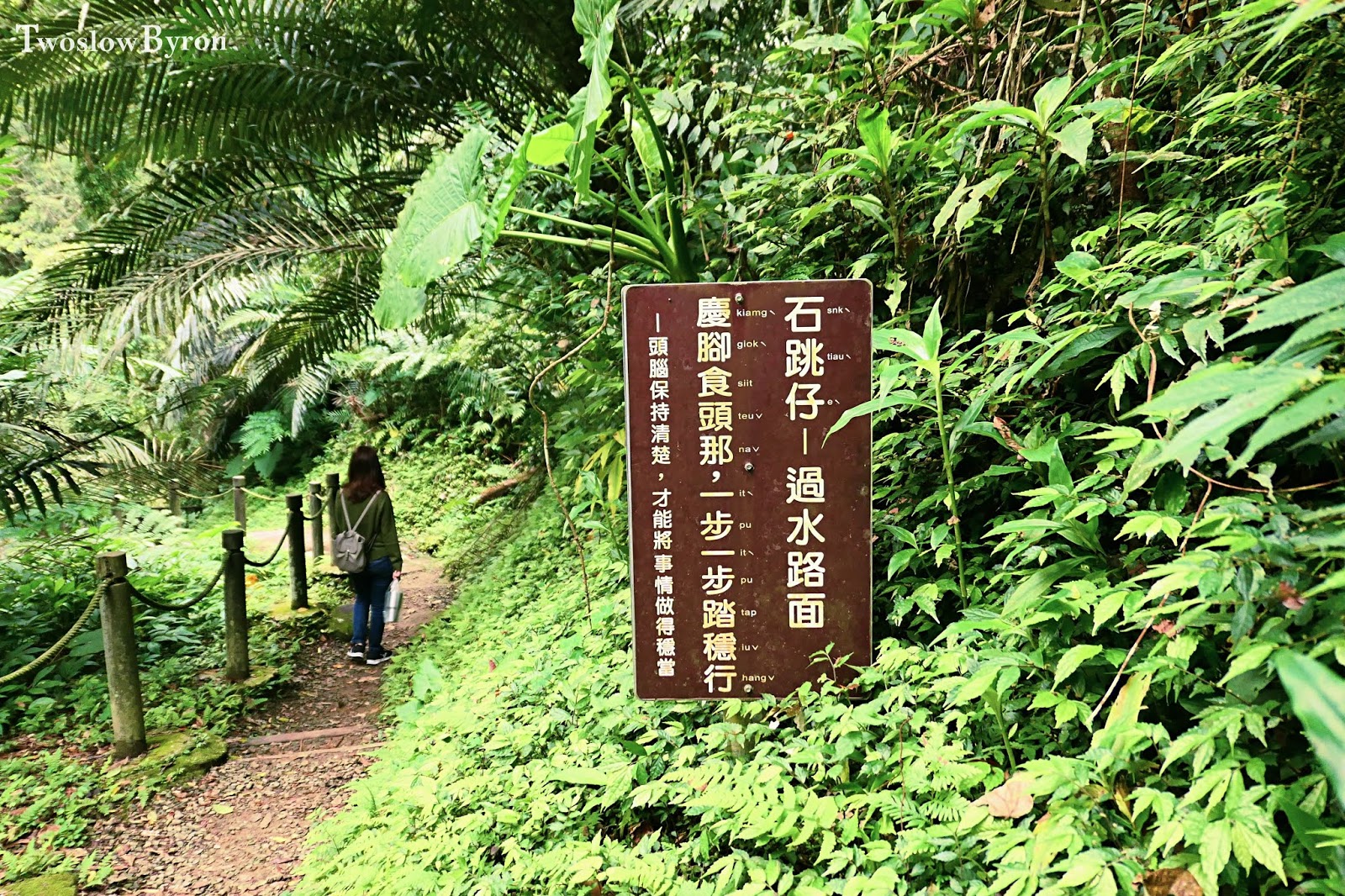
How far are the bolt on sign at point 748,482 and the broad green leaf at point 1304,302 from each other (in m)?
1.19

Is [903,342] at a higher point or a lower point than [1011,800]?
higher

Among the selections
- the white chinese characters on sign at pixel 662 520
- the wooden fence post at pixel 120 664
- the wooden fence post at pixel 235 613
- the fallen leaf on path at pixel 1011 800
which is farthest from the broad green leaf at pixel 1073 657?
the wooden fence post at pixel 235 613

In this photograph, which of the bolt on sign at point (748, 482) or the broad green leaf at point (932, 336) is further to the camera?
the bolt on sign at point (748, 482)

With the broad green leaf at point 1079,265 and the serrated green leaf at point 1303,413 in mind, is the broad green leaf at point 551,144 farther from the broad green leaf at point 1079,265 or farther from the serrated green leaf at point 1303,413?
the serrated green leaf at point 1303,413

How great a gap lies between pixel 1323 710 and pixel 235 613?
5.33 metres

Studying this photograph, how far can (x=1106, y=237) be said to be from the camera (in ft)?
7.17

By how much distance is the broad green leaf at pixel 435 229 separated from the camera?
2.43 m

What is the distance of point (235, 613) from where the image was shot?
4797 mm

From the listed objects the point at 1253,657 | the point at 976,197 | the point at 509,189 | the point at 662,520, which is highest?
the point at 509,189

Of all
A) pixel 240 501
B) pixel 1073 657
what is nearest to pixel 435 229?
pixel 1073 657

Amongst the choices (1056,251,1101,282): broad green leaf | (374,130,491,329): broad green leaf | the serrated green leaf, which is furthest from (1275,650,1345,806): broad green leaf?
(374,130,491,329): broad green leaf

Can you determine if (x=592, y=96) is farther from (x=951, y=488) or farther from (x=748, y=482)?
(x=951, y=488)

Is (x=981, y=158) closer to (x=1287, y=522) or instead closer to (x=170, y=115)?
(x=1287, y=522)

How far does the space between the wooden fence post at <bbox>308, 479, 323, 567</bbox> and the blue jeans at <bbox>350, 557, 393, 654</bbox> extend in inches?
103
